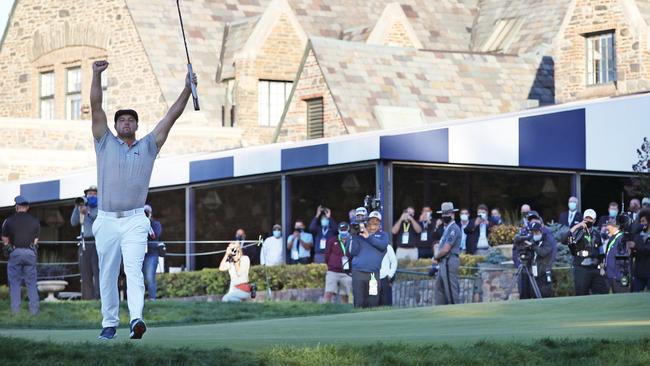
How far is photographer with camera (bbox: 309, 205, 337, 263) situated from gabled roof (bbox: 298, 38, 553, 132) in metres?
9.10

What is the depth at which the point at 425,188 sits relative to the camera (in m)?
37.5

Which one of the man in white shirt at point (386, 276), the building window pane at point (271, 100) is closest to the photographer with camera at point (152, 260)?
the man in white shirt at point (386, 276)

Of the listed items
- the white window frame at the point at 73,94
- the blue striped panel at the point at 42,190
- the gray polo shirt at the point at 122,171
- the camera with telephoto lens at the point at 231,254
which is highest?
the white window frame at the point at 73,94

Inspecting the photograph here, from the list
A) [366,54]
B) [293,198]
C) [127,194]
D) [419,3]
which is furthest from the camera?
[419,3]

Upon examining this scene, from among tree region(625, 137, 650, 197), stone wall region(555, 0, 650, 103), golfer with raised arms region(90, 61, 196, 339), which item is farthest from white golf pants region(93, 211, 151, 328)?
stone wall region(555, 0, 650, 103)

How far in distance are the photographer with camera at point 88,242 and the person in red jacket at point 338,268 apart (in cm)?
376

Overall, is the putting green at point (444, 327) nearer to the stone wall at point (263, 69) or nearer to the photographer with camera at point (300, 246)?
the photographer with camera at point (300, 246)

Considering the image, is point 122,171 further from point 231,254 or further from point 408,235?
point 408,235

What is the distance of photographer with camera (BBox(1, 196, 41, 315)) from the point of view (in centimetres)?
2450

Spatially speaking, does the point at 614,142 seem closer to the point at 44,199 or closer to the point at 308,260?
the point at 308,260

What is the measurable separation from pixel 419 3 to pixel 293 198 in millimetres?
17779

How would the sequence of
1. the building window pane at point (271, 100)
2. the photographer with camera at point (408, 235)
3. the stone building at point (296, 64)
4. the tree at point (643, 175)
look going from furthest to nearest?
the building window pane at point (271, 100) → the stone building at point (296, 64) → the photographer with camera at point (408, 235) → the tree at point (643, 175)

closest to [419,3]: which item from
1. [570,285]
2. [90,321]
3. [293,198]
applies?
[293,198]

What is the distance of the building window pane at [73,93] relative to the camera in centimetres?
5328
